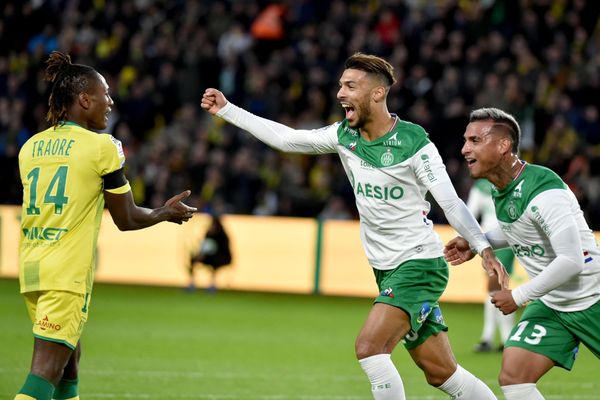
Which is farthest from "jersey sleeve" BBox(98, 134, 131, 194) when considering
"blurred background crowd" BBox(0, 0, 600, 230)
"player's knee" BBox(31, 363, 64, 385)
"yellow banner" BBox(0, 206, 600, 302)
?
"yellow banner" BBox(0, 206, 600, 302)

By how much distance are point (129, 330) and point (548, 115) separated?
9.43 meters

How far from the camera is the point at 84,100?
634cm

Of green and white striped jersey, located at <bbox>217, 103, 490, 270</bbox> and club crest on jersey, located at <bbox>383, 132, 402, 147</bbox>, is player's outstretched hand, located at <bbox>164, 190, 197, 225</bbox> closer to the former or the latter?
green and white striped jersey, located at <bbox>217, 103, 490, 270</bbox>

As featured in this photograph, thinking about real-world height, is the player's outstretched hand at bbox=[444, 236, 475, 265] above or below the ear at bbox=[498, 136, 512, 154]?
below

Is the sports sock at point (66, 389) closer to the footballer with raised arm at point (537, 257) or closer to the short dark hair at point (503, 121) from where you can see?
the footballer with raised arm at point (537, 257)

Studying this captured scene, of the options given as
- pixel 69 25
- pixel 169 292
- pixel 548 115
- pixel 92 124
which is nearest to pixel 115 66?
pixel 69 25

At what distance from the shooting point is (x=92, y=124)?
6.41m

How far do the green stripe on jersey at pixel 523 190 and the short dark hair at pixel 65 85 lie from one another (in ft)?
8.68

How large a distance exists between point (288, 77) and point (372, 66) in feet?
50.9

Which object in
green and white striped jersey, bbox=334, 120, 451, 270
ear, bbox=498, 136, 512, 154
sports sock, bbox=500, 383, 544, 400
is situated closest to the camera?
sports sock, bbox=500, 383, 544, 400

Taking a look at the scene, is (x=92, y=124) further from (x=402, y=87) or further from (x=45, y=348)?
(x=402, y=87)

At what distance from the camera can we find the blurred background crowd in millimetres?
19844

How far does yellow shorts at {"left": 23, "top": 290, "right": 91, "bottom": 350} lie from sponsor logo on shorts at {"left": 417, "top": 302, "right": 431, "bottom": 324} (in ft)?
6.90

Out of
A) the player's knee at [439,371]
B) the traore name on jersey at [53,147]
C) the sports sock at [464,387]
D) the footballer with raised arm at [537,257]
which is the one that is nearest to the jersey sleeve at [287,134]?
the footballer with raised arm at [537,257]
